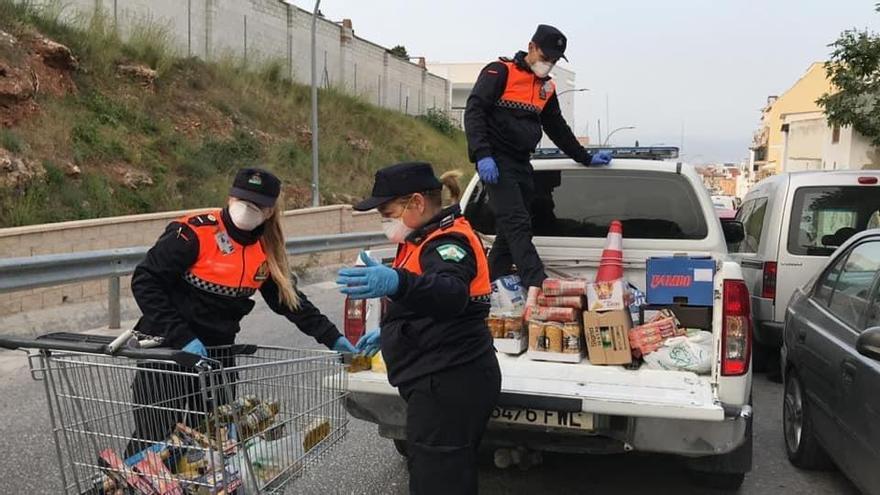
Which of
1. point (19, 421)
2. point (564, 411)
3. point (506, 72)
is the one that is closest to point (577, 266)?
point (506, 72)

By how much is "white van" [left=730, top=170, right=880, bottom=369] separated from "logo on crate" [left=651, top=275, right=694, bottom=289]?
2.70 metres

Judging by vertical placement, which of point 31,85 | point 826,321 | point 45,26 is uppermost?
point 45,26

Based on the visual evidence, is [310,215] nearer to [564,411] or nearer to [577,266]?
[577,266]

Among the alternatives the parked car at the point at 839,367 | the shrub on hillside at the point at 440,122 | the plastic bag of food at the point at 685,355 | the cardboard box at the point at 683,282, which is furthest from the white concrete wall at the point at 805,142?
the plastic bag of food at the point at 685,355

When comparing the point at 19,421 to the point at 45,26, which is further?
the point at 45,26

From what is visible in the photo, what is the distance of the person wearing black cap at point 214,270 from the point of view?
317cm

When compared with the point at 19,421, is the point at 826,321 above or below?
above

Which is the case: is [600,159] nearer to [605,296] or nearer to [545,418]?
[605,296]

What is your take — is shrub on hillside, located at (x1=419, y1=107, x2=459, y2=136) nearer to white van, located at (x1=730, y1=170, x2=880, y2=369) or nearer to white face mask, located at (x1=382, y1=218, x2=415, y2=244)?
white van, located at (x1=730, y1=170, x2=880, y2=369)

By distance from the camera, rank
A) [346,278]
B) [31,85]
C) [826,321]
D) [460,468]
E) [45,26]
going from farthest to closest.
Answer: [45,26] → [31,85] → [826,321] → [460,468] → [346,278]

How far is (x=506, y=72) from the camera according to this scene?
17.1 feet

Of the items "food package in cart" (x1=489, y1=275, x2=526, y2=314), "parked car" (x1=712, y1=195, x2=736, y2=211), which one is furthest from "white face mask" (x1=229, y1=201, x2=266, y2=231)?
"parked car" (x1=712, y1=195, x2=736, y2=211)

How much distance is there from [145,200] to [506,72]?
12.1 m

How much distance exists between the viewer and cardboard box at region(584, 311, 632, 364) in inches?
155
